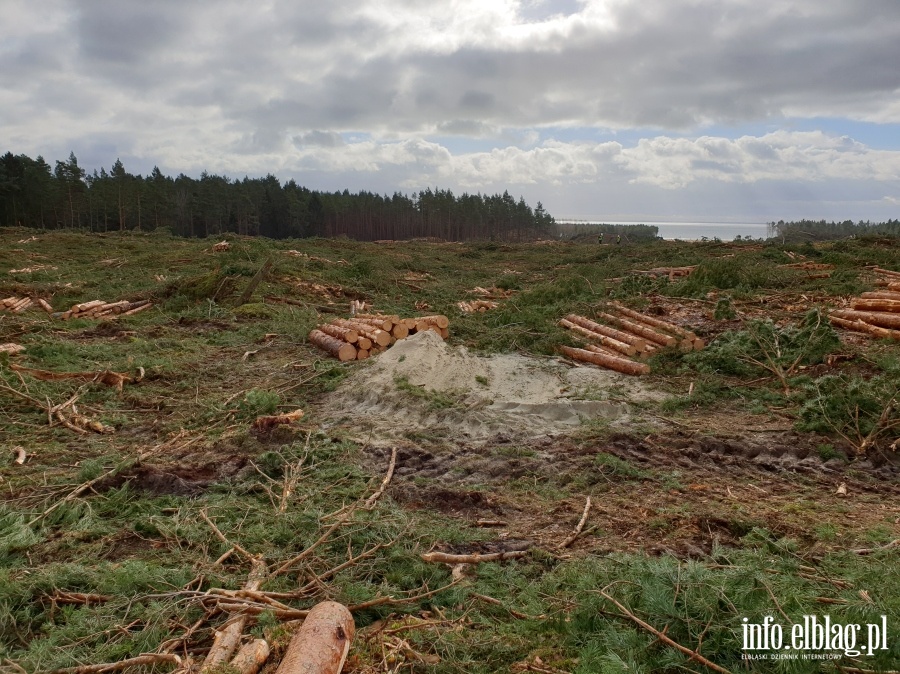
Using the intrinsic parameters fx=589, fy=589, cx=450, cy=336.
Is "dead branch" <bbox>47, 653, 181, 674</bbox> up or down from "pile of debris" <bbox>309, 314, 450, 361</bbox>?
down

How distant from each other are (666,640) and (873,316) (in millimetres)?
10042

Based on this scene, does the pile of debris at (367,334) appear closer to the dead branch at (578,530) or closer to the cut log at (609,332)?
the cut log at (609,332)

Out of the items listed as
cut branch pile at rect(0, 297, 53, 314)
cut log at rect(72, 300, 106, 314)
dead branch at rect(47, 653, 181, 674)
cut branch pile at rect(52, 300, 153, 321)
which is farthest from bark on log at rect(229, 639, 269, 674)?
cut branch pile at rect(0, 297, 53, 314)

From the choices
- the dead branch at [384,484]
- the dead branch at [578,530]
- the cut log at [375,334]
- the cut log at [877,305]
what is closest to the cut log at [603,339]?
the cut log at [375,334]

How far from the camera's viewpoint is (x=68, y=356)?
10508 millimetres

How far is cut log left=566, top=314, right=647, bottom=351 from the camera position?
10281 millimetres

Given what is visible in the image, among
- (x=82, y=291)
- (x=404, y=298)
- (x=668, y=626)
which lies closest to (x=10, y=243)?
(x=82, y=291)

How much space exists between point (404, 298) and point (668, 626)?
16.6 metres

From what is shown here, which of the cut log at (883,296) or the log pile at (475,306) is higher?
the cut log at (883,296)

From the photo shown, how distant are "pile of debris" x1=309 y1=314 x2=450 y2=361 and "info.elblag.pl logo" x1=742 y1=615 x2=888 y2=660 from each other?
28.1ft

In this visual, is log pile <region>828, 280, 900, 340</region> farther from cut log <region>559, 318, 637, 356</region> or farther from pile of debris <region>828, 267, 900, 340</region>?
cut log <region>559, 318, 637, 356</region>

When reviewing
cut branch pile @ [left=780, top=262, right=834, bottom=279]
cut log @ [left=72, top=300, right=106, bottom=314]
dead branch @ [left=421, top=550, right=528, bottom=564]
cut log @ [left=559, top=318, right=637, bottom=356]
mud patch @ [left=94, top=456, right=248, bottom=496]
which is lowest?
mud patch @ [left=94, top=456, right=248, bottom=496]

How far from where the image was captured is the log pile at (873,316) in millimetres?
9984

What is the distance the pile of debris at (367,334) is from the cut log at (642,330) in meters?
3.46
